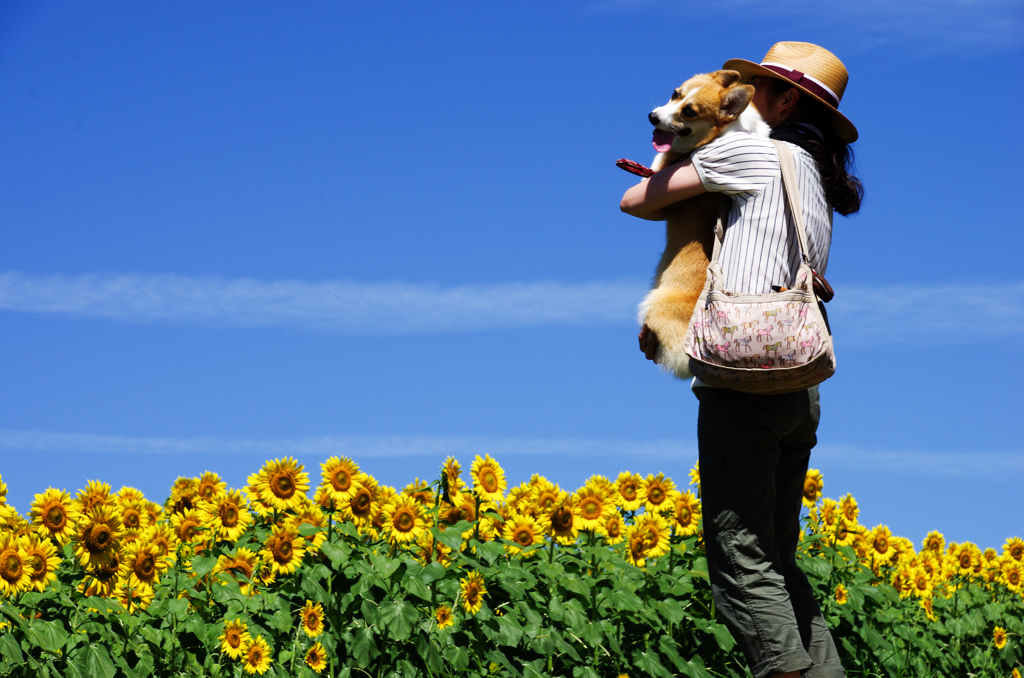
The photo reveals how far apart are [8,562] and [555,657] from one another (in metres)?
2.24

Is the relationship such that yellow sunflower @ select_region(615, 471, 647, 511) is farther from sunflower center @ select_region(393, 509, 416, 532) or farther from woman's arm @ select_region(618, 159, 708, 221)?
woman's arm @ select_region(618, 159, 708, 221)

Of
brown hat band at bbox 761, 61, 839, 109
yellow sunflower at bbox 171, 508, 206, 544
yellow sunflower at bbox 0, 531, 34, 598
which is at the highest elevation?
brown hat band at bbox 761, 61, 839, 109

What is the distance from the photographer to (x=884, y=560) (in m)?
5.78

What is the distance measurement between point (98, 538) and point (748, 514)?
237 cm

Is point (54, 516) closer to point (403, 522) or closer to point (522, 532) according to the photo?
point (403, 522)

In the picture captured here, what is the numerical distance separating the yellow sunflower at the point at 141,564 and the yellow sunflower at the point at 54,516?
0.25 meters

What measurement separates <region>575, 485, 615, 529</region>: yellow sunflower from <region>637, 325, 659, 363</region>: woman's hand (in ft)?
4.48

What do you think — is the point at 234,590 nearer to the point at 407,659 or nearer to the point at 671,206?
the point at 407,659

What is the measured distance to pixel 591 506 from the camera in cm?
453

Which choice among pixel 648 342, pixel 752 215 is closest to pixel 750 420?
pixel 648 342

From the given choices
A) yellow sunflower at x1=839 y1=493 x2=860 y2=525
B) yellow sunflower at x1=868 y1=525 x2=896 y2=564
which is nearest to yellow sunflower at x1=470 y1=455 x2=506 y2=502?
yellow sunflower at x1=839 y1=493 x2=860 y2=525

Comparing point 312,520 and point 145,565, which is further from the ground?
point 312,520

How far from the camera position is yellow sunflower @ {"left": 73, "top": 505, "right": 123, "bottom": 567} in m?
3.57

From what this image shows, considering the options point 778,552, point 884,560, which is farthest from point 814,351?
point 884,560
